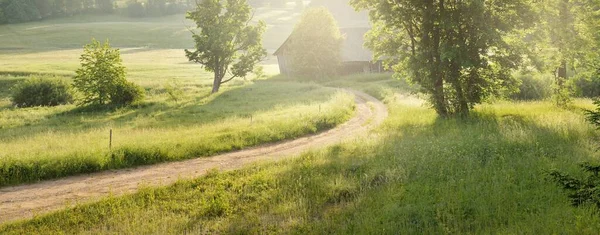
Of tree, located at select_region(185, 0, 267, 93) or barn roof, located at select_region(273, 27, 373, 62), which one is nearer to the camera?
tree, located at select_region(185, 0, 267, 93)

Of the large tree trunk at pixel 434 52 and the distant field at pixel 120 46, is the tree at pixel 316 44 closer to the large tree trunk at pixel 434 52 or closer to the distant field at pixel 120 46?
the distant field at pixel 120 46

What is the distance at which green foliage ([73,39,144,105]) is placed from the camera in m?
32.7

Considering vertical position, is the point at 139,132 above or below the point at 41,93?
below

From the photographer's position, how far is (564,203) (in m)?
8.58

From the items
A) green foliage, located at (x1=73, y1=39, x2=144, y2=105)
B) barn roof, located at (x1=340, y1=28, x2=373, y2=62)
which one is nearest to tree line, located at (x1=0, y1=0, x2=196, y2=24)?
barn roof, located at (x1=340, y1=28, x2=373, y2=62)

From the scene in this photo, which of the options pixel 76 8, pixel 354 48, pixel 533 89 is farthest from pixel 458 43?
pixel 76 8

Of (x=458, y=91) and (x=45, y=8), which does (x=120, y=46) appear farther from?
(x=458, y=91)

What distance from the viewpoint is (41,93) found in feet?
123

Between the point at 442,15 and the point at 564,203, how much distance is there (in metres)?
12.8

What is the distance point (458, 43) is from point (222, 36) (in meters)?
27.2

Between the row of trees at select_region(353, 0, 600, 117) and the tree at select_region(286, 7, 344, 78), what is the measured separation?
114 feet

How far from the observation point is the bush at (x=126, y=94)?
34.1 m

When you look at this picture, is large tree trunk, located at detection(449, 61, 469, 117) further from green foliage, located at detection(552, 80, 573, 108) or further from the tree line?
the tree line

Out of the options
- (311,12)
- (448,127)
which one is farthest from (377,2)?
(311,12)
